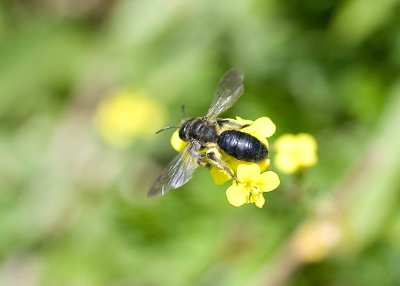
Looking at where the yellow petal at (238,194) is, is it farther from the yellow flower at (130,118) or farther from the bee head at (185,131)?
the yellow flower at (130,118)

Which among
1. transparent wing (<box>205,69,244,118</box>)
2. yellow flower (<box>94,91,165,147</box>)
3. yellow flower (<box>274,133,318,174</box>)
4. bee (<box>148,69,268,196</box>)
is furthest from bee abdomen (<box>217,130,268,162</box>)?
yellow flower (<box>94,91,165,147</box>)

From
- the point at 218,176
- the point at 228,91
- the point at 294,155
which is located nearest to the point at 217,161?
the point at 218,176

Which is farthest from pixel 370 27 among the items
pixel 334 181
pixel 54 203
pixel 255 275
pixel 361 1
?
pixel 54 203

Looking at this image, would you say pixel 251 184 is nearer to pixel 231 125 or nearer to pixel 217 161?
pixel 217 161

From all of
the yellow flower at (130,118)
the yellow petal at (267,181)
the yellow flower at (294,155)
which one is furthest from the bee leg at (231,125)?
the yellow flower at (130,118)

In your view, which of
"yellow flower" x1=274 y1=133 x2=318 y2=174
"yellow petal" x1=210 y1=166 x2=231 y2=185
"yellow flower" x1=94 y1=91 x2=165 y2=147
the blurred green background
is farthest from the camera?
"yellow flower" x1=94 y1=91 x2=165 y2=147

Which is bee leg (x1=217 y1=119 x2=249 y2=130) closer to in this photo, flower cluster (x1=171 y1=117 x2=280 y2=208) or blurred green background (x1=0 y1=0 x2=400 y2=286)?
flower cluster (x1=171 y1=117 x2=280 y2=208)
